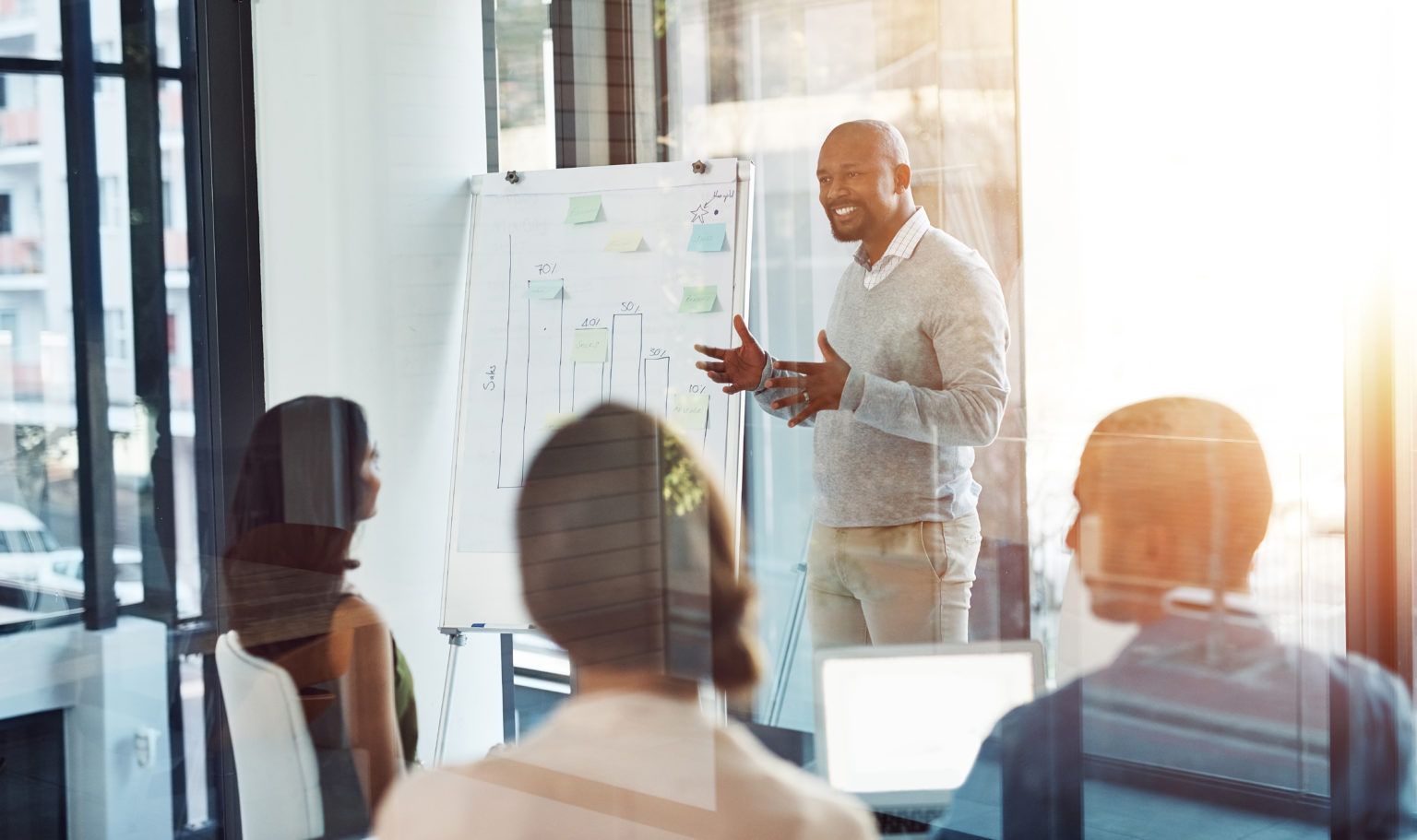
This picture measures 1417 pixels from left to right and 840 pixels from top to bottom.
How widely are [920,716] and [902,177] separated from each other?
1015 millimetres

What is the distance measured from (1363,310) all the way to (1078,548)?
2.40 ft

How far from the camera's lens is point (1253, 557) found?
1.74 m

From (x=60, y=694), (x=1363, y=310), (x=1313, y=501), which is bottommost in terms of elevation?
(x=60, y=694)

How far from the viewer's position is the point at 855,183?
2.21m

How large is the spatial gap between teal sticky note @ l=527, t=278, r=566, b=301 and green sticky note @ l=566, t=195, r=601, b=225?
0.42 feet

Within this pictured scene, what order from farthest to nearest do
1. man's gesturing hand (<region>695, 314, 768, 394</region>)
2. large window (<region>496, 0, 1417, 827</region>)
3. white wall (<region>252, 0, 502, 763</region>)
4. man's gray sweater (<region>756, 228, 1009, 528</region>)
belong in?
white wall (<region>252, 0, 502, 763</region>) → man's gesturing hand (<region>695, 314, 768, 394</region>) → man's gray sweater (<region>756, 228, 1009, 528</region>) → large window (<region>496, 0, 1417, 827</region>)

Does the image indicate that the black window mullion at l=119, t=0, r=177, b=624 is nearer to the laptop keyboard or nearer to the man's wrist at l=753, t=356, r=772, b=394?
the man's wrist at l=753, t=356, r=772, b=394

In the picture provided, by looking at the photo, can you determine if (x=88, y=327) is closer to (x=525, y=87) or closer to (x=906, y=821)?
(x=525, y=87)

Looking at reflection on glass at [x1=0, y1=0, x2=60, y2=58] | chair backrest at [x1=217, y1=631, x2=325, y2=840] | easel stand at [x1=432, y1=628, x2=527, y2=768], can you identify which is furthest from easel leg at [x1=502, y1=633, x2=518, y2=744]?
reflection on glass at [x1=0, y1=0, x2=60, y2=58]

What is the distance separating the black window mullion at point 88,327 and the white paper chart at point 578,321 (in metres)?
0.73

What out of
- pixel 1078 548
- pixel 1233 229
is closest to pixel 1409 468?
pixel 1233 229

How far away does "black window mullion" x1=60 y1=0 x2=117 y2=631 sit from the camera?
236 centimetres

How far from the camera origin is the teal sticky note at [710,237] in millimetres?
2260

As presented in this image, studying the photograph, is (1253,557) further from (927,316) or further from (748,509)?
(748,509)
